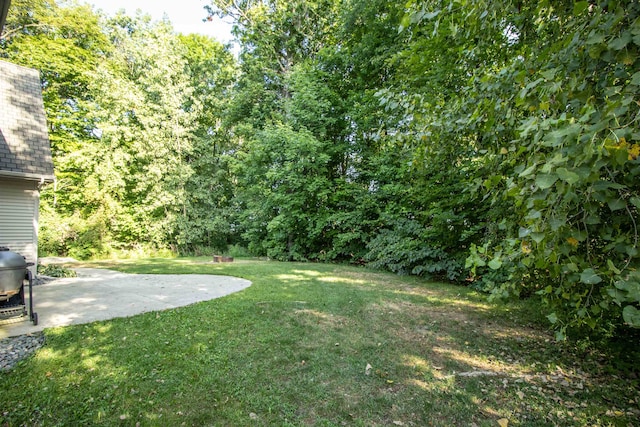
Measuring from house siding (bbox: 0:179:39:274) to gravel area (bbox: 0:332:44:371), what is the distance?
460 centimetres

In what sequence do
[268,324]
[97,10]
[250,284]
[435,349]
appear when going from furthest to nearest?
[97,10]
[250,284]
[268,324]
[435,349]

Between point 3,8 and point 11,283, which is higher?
point 3,8

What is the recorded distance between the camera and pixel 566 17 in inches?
80.7

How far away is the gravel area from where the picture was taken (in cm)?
286

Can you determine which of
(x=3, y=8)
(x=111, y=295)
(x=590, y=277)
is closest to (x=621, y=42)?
(x=590, y=277)

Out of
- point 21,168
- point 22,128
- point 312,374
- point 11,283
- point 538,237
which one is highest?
point 22,128

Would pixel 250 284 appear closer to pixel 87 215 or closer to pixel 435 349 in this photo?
pixel 435 349

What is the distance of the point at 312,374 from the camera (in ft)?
9.12

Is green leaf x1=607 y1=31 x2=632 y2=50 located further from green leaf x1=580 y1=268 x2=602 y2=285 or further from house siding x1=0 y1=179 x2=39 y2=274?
house siding x1=0 y1=179 x2=39 y2=274

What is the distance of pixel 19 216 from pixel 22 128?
2261 mm

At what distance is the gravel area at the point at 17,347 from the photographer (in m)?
2.86

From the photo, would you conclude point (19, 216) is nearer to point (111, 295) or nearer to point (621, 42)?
point (111, 295)

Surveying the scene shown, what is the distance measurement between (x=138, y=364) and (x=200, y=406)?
953 mm

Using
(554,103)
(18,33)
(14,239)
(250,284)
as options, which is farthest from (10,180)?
(18,33)
